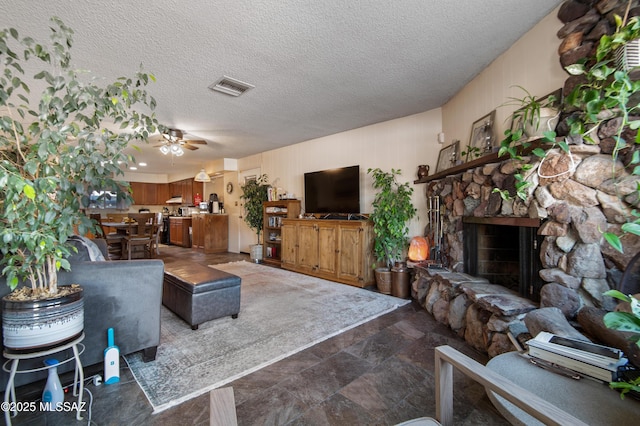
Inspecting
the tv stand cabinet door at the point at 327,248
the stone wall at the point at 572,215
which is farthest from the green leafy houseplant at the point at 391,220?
the stone wall at the point at 572,215

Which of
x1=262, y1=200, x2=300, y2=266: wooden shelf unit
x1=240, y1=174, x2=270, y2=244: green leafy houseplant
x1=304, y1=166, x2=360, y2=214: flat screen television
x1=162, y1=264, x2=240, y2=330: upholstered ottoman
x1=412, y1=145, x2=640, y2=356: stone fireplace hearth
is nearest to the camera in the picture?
x1=412, y1=145, x2=640, y2=356: stone fireplace hearth

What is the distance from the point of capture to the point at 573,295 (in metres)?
1.59

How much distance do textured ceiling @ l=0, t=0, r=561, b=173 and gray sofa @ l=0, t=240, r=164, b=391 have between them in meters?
1.57

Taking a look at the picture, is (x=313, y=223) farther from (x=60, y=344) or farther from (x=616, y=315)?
(x=616, y=315)

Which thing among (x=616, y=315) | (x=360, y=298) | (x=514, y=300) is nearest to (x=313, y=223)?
(x=360, y=298)

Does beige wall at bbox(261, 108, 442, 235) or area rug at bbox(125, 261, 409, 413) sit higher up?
beige wall at bbox(261, 108, 442, 235)

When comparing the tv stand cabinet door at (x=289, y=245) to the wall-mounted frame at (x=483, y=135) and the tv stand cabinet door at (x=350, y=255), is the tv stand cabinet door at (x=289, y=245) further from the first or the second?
the wall-mounted frame at (x=483, y=135)

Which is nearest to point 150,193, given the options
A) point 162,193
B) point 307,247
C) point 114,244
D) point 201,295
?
point 162,193

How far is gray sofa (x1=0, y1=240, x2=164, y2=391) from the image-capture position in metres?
1.69

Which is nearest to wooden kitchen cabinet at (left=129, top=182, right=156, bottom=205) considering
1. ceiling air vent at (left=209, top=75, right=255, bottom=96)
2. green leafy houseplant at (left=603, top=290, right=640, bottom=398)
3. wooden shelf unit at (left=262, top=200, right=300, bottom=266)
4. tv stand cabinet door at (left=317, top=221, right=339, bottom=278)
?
wooden shelf unit at (left=262, top=200, right=300, bottom=266)

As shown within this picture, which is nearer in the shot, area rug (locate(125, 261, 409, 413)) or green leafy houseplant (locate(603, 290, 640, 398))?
green leafy houseplant (locate(603, 290, 640, 398))

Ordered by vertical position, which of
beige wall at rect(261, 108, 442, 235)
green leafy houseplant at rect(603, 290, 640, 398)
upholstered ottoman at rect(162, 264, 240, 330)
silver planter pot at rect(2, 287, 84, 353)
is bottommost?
upholstered ottoman at rect(162, 264, 240, 330)

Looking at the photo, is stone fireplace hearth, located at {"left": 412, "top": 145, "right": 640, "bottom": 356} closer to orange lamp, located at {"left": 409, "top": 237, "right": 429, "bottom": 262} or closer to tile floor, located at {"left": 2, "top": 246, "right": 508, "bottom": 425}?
tile floor, located at {"left": 2, "top": 246, "right": 508, "bottom": 425}

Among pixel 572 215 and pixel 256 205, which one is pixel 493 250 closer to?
pixel 572 215
